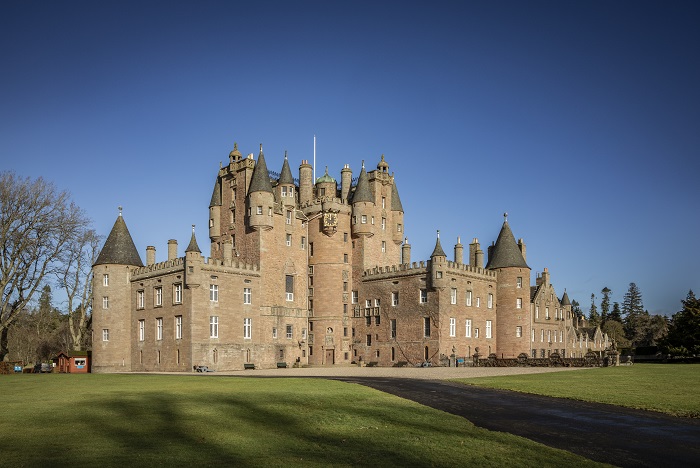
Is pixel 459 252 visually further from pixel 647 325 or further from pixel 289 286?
pixel 647 325

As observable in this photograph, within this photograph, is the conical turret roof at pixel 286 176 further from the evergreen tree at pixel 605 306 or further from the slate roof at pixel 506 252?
the evergreen tree at pixel 605 306

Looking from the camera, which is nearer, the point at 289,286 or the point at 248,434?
the point at 248,434

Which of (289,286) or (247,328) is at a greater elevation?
(289,286)

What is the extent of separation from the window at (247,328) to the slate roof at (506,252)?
2650 centimetres

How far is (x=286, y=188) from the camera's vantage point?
67.6 meters

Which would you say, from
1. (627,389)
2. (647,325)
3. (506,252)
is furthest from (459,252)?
(647,325)

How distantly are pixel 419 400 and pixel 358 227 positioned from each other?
1752 inches

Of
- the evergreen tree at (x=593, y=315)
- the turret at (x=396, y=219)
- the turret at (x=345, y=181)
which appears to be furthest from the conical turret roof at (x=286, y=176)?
the evergreen tree at (x=593, y=315)

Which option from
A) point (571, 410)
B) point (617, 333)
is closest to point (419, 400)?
point (571, 410)

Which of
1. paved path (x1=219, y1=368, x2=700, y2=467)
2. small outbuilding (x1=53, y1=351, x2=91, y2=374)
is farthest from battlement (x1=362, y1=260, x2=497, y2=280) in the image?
paved path (x1=219, y1=368, x2=700, y2=467)

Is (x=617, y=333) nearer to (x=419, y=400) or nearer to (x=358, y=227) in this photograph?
(x=358, y=227)

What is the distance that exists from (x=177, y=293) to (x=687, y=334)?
51.1 m

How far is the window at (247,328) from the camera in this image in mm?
61156

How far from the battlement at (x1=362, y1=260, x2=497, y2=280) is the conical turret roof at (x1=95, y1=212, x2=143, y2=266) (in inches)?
953
